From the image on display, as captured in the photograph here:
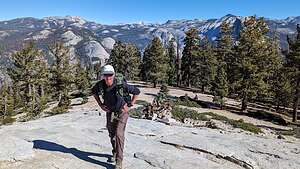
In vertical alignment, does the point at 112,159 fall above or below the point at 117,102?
below

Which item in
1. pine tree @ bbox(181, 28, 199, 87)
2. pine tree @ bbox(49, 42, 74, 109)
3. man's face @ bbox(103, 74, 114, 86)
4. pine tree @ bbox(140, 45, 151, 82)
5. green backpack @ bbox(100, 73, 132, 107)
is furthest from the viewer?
pine tree @ bbox(181, 28, 199, 87)

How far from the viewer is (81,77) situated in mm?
59688

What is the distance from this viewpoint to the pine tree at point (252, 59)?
46.2 meters

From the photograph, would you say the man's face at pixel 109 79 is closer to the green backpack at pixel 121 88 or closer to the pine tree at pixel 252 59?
the green backpack at pixel 121 88

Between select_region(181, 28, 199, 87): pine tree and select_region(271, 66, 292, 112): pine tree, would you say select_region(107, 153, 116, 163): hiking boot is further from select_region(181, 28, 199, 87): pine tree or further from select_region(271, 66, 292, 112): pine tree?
select_region(181, 28, 199, 87): pine tree

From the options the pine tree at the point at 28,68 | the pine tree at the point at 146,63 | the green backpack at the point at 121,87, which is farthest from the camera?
the pine tree at the point at 146,63

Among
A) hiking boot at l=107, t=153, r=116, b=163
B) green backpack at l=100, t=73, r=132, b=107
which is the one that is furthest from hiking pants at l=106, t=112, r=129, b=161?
hiking boot at l=107, t=153, r=116, b=163

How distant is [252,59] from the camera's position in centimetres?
4644

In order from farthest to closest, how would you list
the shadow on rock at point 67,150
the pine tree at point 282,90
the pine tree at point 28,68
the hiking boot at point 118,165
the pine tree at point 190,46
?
the pine tree at point 190,46 < the pine tree at point 282,90 < the pine tree at point 28,68 < the shadow on rock at point 67,150 < the hiking boot at point 118,165

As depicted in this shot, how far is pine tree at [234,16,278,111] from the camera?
46156 millimetres

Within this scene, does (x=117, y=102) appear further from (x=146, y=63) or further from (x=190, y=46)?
(x=190, y=46)

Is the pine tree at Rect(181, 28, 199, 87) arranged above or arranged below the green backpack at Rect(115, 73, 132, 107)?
above

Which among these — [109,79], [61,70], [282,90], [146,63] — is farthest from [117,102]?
[146,63]

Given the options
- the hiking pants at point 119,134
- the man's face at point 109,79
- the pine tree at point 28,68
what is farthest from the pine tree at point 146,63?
the man's face at point 109,79
